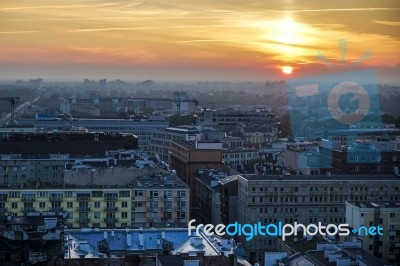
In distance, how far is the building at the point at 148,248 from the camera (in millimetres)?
10289

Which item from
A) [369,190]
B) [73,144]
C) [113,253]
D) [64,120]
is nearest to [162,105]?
[64,120]

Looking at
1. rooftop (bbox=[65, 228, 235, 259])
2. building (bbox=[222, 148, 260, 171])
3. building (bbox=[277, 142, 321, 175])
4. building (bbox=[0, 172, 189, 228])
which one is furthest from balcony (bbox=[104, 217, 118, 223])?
building (bbox=[222, 148, 260, 171])

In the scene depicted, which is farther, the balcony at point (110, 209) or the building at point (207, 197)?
the building at point (207, 197)

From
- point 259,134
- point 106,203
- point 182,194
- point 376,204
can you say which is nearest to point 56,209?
point 106,203

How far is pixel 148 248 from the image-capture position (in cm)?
1167

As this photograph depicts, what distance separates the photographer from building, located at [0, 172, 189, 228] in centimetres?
1509

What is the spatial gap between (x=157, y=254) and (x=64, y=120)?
26.7 metres

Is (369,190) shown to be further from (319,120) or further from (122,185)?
(319,120)

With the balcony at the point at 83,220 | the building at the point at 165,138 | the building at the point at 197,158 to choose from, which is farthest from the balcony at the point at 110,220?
the building at the point at 165,138

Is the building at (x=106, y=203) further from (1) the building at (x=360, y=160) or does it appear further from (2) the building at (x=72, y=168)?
(1) the building at (x=360, y=160)
